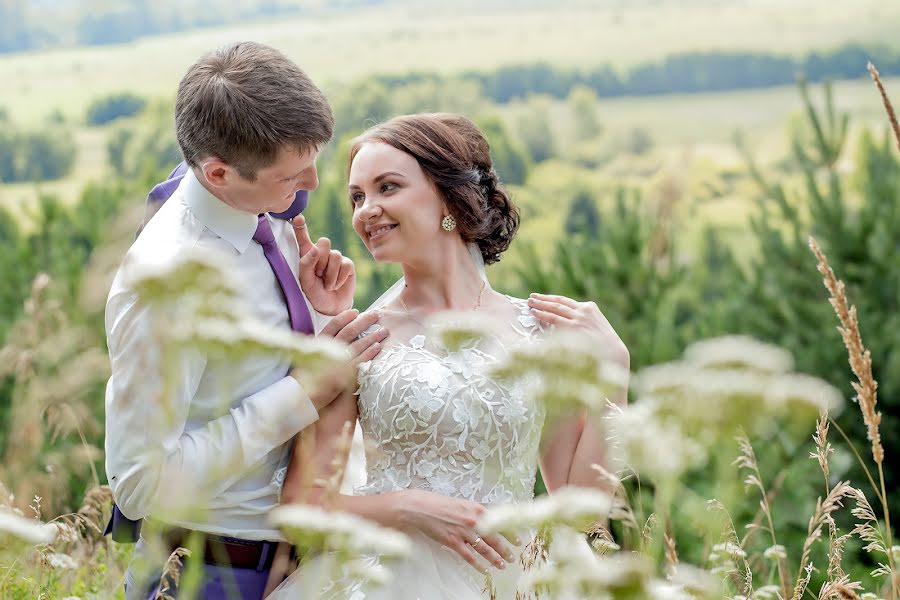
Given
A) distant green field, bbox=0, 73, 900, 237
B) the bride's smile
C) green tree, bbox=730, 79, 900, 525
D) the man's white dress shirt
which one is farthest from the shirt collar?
distant green field, bbox=0, 73, 900, 237

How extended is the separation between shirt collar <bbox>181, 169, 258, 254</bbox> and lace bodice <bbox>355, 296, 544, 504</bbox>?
→ 70cm

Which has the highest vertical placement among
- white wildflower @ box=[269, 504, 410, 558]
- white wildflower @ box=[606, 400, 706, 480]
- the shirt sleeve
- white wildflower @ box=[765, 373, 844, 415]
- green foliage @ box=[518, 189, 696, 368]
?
white wildflower @ box=[765, 373, 844, 415]

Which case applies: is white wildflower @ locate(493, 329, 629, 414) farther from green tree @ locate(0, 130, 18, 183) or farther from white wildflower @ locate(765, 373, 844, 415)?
green tree @ locate(0, 130, 18, 183)

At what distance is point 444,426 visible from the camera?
3.68 metres

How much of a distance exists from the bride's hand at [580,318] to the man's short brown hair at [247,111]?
3.69ft

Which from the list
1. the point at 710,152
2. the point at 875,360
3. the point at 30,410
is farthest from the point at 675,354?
the point at 710,152

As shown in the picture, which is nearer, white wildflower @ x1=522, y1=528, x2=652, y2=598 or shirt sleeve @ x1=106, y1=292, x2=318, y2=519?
white wildflower @ x1=522, y1=528, x2=652, y2=598

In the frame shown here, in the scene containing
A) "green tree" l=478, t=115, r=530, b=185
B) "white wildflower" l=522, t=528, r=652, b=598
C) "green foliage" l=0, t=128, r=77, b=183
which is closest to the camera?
"white wildflower" l=522, t=528, r=652, b=598

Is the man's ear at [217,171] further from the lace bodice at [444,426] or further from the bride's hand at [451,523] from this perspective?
the bride's hand at [451,523]

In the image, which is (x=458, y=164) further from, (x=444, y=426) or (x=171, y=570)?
(x=171, y=570)

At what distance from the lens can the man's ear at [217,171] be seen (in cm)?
314

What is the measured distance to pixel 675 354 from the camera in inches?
382

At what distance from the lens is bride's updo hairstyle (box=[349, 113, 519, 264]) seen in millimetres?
3887

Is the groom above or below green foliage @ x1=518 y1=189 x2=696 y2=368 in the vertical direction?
above
